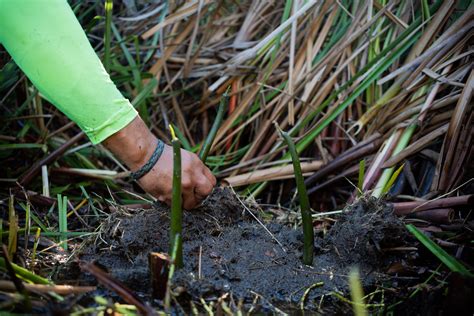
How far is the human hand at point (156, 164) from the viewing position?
1.39 metres

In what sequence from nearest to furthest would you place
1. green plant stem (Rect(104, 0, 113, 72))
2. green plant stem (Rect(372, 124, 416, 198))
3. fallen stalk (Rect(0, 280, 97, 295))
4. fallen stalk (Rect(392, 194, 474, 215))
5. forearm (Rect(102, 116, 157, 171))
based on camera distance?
1. fallen stalk (Rect(0, 280, 97, 295))
2. forearm (Rect(102, 116, 157, 171))
3. fallen stalk (Rect(392, 194, 474, 215))
4. green plant stem (Rect(372, 124, 416, 198))
5. green plant stem (Rect(104, 0, 113, 72))

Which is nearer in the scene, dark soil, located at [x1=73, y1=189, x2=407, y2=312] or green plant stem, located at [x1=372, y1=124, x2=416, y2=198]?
dark soil, located at [x1=73, y1=189, x2=407, y2=312]

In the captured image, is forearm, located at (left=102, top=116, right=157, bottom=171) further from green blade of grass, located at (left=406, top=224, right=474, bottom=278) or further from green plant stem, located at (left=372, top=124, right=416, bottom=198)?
green plant stem, located at (left=372, top=124, right=416, bottom=198)

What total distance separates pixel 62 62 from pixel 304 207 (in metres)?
0.59

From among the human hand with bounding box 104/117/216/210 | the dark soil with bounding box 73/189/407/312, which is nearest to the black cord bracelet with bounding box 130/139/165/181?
the human hand with bounding box 104/117/216/210

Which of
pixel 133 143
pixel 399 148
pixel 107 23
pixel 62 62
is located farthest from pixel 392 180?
pixel 107 23

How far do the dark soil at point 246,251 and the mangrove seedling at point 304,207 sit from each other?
0.12ft

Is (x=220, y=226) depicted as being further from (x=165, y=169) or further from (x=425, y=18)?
(x=425, y=18)

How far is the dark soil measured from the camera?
131 centimetres

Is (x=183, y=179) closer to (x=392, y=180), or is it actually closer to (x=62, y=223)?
(x=62, y=223)

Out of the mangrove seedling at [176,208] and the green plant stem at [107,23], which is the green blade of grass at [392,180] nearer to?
the mangrove seedling at [176,208]

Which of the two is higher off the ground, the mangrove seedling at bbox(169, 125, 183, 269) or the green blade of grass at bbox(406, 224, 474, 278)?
the mangrove seedling at bbox(169, 125, 183, 269)

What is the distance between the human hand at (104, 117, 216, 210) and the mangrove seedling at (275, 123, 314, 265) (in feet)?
0.74

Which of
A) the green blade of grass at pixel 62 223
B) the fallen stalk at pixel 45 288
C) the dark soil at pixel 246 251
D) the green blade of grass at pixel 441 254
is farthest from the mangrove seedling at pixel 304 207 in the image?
the green blade of grass at pixel 62 223
